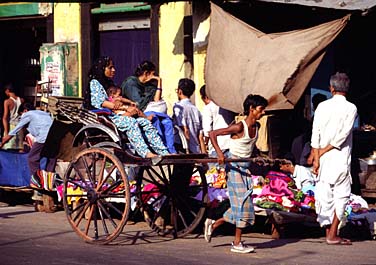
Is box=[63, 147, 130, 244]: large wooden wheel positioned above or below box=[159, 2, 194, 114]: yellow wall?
below

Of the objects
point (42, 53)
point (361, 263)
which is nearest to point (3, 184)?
point (42, 53)

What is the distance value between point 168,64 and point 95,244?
6416 mm

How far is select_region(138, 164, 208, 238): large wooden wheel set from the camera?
412 inches

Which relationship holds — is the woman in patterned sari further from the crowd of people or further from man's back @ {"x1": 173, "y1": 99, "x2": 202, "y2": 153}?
man's back @ {"x1": 173, "y1": 99, "x2": 202, "y2": 153}

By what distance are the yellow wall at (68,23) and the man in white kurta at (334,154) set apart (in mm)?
7968

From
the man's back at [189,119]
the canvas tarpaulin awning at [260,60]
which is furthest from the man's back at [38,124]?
the canvas tarpaulin awning at [260,60]

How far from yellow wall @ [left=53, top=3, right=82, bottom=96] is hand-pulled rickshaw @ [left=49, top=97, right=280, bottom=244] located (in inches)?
236

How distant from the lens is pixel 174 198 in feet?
34.8

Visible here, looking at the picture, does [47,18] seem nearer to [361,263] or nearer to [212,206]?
[212,206]

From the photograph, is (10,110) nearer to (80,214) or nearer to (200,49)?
(200,49)

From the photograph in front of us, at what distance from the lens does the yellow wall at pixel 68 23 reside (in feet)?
56.0

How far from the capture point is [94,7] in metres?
16.8

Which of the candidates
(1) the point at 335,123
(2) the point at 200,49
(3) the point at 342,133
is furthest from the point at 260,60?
(2) the point at 200,49

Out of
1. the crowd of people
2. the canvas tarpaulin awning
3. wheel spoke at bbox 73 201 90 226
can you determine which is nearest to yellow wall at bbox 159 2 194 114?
the canvas tarpaulin awning
